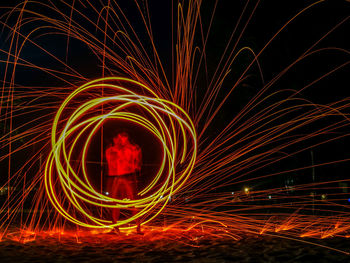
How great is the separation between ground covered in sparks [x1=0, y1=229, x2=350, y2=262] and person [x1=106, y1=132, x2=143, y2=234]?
0.78 metres

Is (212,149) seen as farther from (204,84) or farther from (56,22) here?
(56,22)

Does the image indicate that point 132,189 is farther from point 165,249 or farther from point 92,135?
point 165,249

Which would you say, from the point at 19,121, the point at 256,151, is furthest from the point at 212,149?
the point at 19,121

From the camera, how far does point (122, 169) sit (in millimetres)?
7176

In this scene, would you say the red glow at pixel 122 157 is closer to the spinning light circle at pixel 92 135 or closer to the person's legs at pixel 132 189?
the person's legs at pixel 132 189

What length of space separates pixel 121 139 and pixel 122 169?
55 cm

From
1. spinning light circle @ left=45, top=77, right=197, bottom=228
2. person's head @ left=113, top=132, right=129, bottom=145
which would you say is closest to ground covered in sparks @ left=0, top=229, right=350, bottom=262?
spinning light circle @ left=45, top=77, right=197, bottom=228

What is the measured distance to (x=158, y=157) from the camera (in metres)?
21.5

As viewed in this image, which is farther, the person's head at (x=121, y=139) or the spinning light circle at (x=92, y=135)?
the person's head at (x=121, y=139)

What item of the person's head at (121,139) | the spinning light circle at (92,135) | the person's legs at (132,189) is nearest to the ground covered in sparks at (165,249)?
the spinning light circle at (92,135)

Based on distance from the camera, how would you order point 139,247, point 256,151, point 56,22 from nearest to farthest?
point 139,247 < point 56,22 < point 256,151

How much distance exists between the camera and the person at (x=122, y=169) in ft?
23.4

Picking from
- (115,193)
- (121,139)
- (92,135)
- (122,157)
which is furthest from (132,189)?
(92,135)

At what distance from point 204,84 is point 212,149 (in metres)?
2.46
